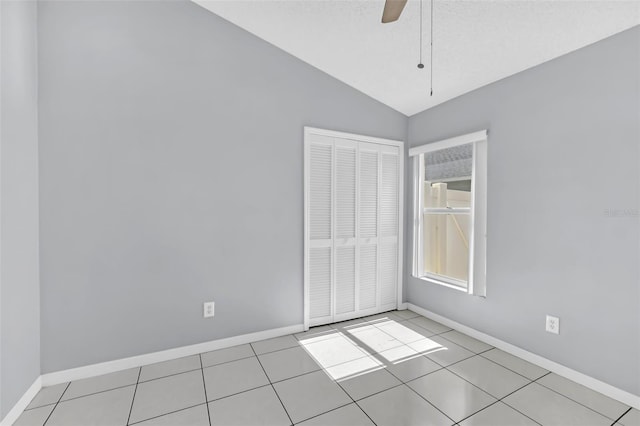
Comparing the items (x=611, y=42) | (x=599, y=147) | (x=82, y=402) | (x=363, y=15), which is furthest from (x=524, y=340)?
(x=82, y=402)

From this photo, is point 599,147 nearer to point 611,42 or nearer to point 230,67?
point 611,42

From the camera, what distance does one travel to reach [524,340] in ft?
7.79

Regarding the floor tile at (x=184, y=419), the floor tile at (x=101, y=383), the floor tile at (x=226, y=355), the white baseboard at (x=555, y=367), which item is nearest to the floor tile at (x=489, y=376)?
the white baseboard at (x=555, y=367)

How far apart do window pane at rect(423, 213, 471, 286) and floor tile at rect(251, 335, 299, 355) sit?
1.80 meters

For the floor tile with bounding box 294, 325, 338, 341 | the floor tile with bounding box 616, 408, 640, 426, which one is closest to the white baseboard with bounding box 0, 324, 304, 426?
the floor tile with bounding box 294, 325, 338, 341

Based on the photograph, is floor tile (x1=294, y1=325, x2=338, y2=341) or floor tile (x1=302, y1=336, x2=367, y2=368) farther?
floor tile (x1=294, y1=325, x2=338, y2=341)

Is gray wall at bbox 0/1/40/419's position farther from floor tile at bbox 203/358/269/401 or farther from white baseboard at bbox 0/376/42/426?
floor tile at bbox 203/358/269/401

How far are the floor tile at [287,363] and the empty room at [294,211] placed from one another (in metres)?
0.02

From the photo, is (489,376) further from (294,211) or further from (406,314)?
(294,211)

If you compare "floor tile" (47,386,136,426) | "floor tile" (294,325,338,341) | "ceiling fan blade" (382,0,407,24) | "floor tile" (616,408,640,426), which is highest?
"ceiling fan blade" (382,0,407,24)

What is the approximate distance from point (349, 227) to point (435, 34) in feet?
6.25

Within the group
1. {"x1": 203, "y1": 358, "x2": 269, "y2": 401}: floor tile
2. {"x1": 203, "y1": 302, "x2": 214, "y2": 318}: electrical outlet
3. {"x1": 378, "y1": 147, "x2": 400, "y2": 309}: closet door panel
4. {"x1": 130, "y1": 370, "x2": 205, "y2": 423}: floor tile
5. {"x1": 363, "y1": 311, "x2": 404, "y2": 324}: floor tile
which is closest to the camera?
{"x1": 130, "y1": 370, "x2": 205, "y2": 423}: floor tile

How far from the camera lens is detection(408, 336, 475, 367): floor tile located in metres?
2.37

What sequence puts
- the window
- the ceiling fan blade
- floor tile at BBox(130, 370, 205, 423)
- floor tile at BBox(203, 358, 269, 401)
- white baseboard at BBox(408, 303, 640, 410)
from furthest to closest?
the window, floor tile at BBox(203, 358, 269, 401), white baseboard at BBox(408, 303, 640, 410), floor tile at BBox(130, 370, 205, 423), the ceiling fan blade
